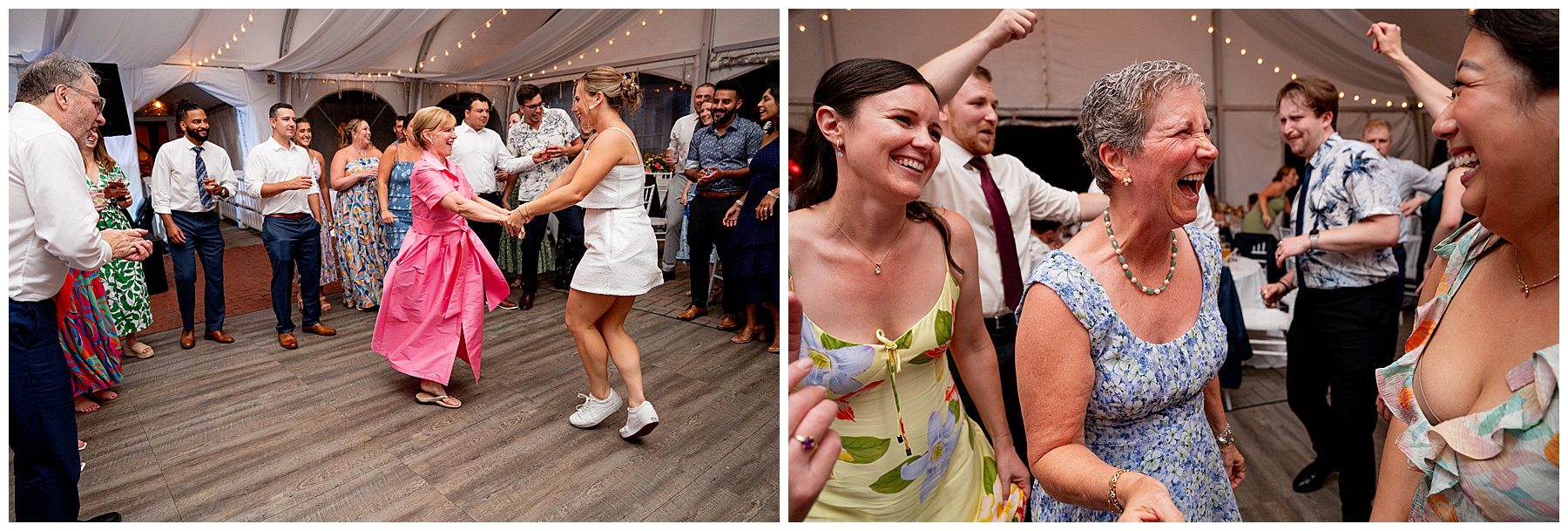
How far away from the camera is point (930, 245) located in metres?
1.34

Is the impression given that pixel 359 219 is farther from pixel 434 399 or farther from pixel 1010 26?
pixel 1010 26

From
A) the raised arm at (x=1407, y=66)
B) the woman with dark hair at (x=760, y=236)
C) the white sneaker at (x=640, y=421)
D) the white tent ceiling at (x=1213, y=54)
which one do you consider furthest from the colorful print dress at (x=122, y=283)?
the raised arm at (x=1407, y=66)

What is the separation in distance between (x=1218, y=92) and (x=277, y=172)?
4027mm

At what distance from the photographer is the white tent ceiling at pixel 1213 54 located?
1520mm

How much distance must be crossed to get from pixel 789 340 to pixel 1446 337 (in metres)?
1.10

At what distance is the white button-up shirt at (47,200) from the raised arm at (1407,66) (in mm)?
2707

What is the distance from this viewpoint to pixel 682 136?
201 centimetres

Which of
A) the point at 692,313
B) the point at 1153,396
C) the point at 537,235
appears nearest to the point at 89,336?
the point at 537,235

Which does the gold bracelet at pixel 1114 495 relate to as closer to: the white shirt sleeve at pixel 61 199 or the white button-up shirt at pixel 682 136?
the white button-up shirt at pixel 682 136

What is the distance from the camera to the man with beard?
→ 1778mm

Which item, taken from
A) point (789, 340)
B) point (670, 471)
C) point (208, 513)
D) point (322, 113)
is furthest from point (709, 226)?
point (208, 513)
